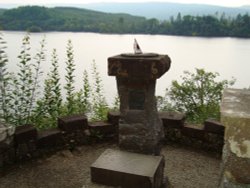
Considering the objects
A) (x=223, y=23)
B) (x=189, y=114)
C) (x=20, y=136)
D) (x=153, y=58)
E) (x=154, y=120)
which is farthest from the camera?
(x=223, y=23)

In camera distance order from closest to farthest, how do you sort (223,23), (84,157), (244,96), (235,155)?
1. (235,155)
2. (244,96)
3. (84,157)
4. (223,23)

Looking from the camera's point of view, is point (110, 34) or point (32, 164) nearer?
point (32, 164)

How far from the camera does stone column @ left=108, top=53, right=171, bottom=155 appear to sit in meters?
4.07

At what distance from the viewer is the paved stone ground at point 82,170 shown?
15.7ft

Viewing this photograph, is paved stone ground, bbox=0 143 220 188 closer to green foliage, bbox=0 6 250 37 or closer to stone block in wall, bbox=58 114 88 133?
stone block in wall, bbox=58 114 88 133

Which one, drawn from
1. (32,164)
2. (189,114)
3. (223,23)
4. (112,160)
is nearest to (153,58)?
(112,160)

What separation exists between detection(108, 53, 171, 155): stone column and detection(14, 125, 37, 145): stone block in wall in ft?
5.41

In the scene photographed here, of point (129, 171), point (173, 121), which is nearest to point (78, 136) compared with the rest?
point (173, 121)

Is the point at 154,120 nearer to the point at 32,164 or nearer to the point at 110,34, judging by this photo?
the point at 32,164

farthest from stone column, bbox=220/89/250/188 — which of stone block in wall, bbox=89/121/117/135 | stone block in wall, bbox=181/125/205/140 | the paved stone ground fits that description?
stone block in wall, bbox=89/121/117/135

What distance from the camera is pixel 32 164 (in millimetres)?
5344

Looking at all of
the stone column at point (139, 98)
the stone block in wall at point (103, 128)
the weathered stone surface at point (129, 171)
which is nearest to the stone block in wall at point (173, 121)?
the stone block in wall at point (103, 128)

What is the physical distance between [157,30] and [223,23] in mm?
12304

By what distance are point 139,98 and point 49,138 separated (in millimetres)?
2084
